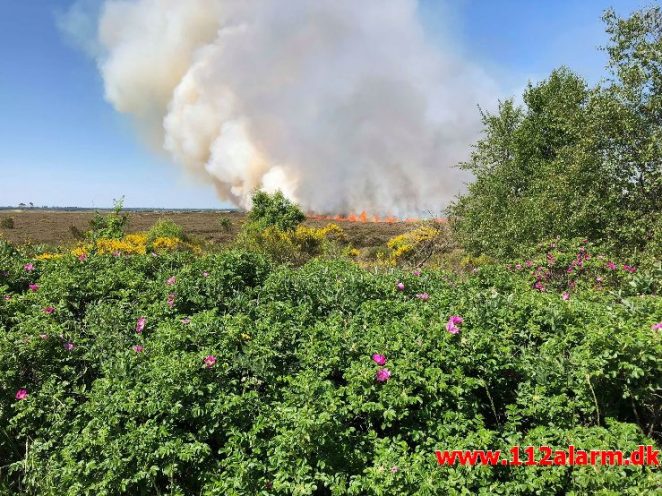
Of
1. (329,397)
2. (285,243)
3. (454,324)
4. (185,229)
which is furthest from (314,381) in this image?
(185,229)

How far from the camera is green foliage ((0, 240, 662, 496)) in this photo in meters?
2.83

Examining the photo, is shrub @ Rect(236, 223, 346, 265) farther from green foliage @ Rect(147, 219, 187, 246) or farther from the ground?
the ground

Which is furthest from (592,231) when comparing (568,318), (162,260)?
(162,260)

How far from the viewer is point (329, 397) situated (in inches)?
120

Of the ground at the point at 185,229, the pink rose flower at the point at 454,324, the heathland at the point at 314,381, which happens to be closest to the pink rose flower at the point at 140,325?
the heathland at the point at 314,381

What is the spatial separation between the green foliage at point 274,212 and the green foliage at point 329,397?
1815 cm

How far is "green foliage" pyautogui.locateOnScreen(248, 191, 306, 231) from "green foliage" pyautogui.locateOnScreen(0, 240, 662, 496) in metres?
18.1

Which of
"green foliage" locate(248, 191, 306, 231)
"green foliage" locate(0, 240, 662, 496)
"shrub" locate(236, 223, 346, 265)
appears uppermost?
"green foliage" locate(248, 191, 306, 231)

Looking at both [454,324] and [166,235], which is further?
[166,235]

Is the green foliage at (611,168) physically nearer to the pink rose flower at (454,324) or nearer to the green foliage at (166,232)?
the pink rose flower at (454,324)

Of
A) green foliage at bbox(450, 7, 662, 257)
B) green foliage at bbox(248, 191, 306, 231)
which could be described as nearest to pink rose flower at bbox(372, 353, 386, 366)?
green foliage at bbox(450, 7, 662, 257)

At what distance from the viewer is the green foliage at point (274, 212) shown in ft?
75.4

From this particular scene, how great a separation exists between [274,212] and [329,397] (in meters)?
21.0

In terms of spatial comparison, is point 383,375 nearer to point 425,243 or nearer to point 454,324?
point 454,324
